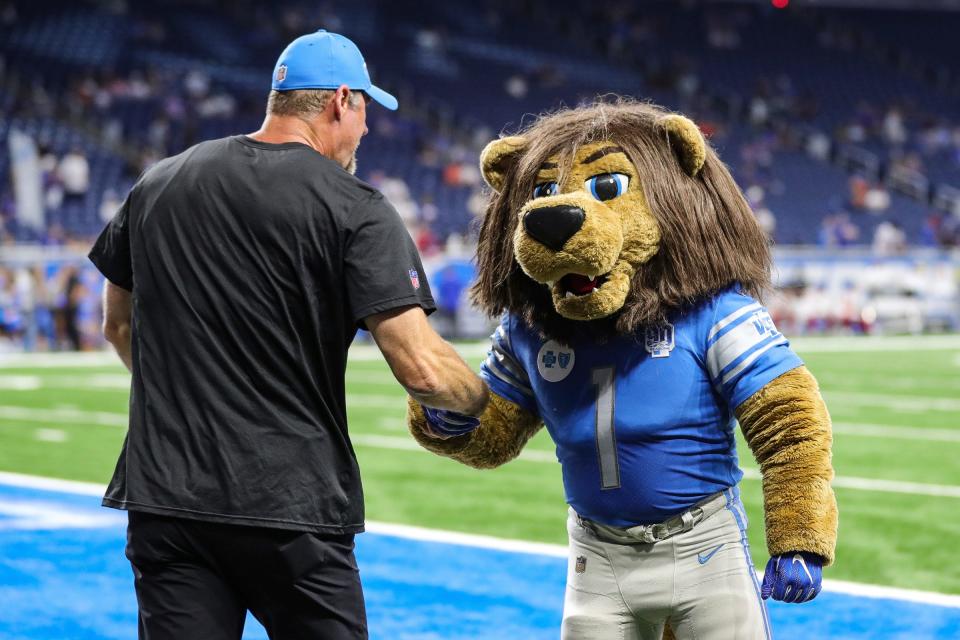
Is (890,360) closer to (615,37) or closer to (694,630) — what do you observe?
(694,630)

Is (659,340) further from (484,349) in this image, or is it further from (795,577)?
(484,349)

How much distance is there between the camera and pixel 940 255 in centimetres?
2505

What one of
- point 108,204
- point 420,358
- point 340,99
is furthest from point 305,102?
point 108,204

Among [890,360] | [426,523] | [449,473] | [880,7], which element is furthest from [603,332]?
[880,7]

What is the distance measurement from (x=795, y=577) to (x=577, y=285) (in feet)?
2.67

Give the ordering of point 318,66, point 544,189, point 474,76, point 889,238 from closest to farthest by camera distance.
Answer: point 318,66 → point 544,189 → point 889,238 → point 474,76

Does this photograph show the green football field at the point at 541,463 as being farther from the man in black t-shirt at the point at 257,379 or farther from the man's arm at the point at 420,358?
the man in black t-shirt at the point at 257,379

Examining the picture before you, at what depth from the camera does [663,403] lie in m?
3.00

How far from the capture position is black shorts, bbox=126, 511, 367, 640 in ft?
9.37

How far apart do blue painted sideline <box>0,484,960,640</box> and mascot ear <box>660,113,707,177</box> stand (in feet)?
7.90

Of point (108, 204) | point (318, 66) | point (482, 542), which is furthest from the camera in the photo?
point (108, 204)

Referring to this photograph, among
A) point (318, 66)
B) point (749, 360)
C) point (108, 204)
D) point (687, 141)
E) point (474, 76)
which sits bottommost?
point (108, 204)

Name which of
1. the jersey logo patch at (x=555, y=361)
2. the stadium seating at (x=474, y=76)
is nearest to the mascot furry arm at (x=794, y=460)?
the jersey logo patch at (x=555, y=361)

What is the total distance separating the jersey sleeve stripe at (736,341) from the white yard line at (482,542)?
9.53 feet
